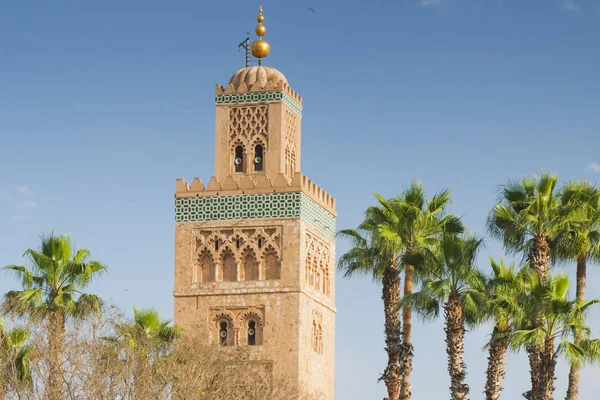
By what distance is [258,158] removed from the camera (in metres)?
53.1

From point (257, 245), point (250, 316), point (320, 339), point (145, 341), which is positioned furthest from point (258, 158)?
point (145, 341)

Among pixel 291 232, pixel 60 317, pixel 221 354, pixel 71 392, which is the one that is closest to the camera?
pixel 71 392

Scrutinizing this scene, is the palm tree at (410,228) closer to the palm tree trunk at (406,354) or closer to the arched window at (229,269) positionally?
the palm tree trunk at (406,354)

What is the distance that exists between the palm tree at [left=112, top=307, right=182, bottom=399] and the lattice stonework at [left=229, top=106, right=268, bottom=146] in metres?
6.59

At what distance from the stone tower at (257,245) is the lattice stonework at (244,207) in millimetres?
29

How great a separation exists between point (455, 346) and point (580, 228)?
13.8 ft

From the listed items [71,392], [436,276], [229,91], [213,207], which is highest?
[229,91]

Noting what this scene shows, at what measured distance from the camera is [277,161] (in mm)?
52656

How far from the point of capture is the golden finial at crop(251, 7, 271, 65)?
5425 cm

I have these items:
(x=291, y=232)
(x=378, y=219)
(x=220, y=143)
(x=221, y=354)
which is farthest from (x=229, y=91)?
(x=378, y=219)

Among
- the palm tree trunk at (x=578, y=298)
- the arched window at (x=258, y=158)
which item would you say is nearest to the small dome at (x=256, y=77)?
the arched window at (x=258, y=158)

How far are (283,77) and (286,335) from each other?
8.28 metres

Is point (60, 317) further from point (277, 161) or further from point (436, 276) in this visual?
point (277, 161)

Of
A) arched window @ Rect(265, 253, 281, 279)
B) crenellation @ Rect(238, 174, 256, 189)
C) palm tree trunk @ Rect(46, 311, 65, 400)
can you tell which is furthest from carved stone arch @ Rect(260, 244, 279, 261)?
palm tree trunk @ Rect(46, 311, 65, 400)
